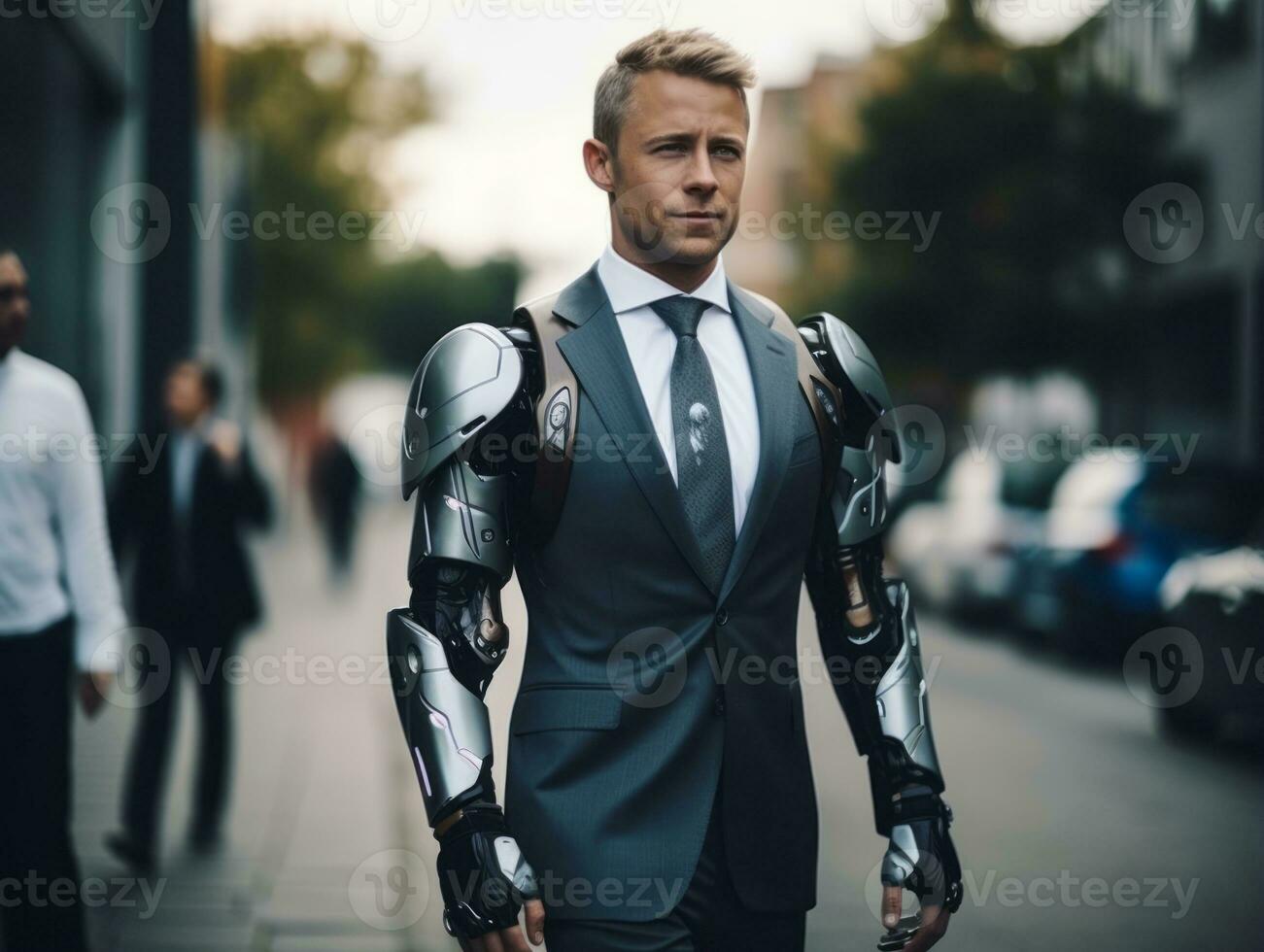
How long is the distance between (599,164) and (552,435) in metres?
0.51

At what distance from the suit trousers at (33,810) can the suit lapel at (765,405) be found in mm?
2384

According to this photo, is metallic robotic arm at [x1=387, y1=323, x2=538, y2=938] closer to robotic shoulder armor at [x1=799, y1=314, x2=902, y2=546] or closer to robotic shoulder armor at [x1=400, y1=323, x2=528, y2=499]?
robotic shoulder armor at [x1=400, y1=323, x2=528, y2=499]

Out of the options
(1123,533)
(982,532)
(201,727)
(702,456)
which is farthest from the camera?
Result: (982,532)

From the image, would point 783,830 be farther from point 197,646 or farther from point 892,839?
point 197,646

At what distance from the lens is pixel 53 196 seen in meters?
12.7

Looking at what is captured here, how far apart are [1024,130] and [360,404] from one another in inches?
1033

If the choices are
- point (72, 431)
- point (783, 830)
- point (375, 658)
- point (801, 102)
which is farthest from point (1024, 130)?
point (801, 102)

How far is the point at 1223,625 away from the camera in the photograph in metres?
9.20

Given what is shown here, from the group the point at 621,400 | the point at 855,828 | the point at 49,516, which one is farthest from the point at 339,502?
the point at 621,400
